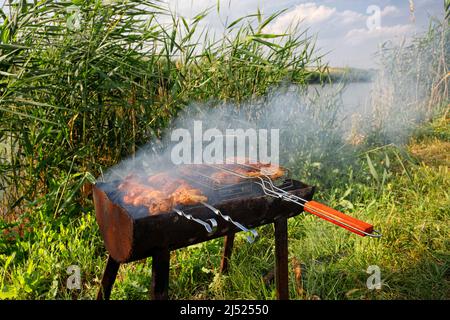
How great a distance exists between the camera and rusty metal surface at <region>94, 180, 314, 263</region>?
1651 millimetres

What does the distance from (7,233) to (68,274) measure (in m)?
0.75

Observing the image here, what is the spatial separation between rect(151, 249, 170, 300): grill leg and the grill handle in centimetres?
70

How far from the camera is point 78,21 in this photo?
9.39 ft

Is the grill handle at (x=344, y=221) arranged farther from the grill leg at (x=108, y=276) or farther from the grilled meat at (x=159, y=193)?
the grill leg at (x=108, y=276)

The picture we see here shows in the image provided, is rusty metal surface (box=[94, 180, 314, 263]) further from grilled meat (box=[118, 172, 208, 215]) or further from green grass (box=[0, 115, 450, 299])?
green grass (box=[0, 115, 450, 299])

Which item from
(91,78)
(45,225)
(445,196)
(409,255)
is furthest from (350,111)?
(45,225)

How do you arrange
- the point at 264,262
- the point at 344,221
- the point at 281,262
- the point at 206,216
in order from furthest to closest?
1. the point at 264,262
2. the point at 281,262
3. the point at 206,216
4. the point at 344,221

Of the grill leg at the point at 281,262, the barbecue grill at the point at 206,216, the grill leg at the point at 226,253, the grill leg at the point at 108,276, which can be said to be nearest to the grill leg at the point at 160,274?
the barbecue grill at the point at 206,216

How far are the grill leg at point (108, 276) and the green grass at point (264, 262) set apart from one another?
0.25m

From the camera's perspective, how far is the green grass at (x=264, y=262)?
243cm

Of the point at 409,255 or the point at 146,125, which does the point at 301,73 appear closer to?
the point at 146,125

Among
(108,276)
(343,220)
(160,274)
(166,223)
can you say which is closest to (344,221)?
(343,220)

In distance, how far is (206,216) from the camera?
1787 mm

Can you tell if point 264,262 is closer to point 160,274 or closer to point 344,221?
point 160,274
